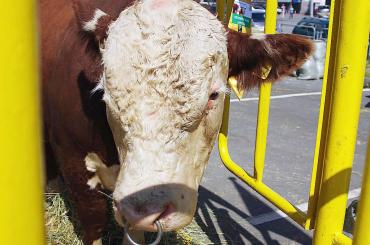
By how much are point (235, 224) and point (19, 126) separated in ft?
10.7

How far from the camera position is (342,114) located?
4.89ft

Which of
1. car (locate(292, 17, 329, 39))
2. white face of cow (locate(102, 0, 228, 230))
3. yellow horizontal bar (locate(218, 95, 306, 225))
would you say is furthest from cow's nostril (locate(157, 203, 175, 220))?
car (locate(292, 17, 329, 39))

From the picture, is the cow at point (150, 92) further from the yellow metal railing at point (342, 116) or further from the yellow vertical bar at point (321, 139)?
the yellow metal railing at point (342, 116)

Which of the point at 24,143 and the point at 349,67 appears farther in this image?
the point at 349,67

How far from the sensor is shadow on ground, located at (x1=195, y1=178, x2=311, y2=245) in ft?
11.1

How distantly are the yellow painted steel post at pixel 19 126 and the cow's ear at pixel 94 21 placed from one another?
1.71 metres

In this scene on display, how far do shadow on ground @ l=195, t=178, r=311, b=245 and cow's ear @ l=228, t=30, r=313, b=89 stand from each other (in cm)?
149

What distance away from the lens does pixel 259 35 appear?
228 cm

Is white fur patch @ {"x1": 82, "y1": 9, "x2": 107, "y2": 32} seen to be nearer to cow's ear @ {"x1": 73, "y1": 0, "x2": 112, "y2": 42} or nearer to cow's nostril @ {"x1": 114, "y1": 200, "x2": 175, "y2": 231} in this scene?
cow's ear @ {"x1": 73, "y1": 0, "x2": 112, "y2": 42}

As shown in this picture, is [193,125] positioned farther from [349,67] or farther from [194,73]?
[349,67]

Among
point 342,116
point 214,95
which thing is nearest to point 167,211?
point 214,95

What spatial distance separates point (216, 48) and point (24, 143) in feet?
5.31

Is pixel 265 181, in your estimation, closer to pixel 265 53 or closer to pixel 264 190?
pixel 264 190

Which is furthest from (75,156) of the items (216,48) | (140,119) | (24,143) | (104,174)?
(24,143)
